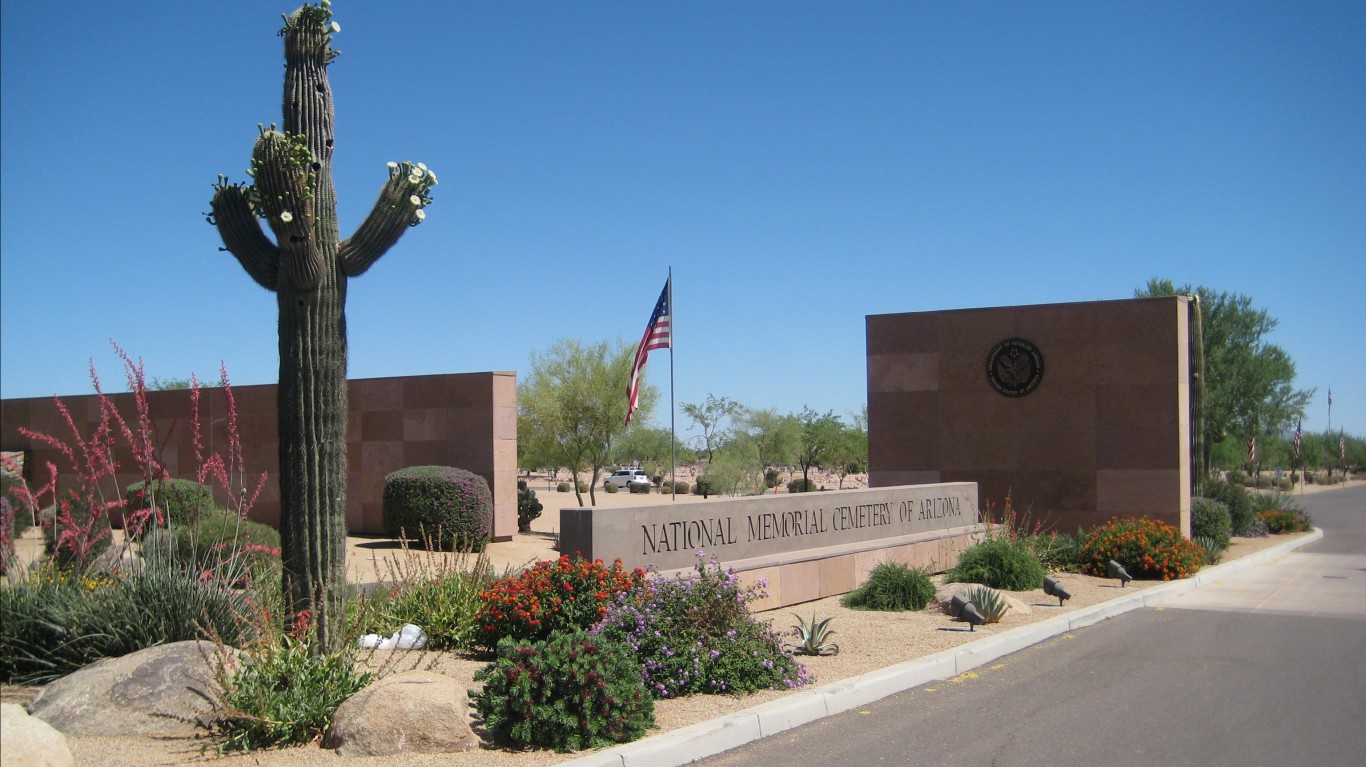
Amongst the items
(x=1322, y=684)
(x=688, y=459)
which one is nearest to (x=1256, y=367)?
(x=1322, y=684)

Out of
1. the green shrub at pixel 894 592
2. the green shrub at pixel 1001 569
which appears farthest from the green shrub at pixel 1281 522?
the green shrub at pixel 894 592

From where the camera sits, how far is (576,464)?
31.7 meters

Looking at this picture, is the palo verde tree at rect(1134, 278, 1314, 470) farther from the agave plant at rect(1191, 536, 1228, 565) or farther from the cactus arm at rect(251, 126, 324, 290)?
the cactus arm at rect(251, 126, 324, 290)

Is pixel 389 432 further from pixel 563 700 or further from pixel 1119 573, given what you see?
pixel 563 700

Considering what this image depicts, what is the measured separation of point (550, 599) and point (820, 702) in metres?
2.55

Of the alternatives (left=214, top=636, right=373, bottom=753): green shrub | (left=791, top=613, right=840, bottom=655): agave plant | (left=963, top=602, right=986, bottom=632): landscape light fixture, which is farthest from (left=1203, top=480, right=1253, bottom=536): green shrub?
(left=214, top=636, right=373, bottom=753): green shrub

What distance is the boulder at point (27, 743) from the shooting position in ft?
16.9

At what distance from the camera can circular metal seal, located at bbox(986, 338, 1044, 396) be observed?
2116cm

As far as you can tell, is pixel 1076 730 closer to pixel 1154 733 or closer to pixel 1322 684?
pixel 1154 733

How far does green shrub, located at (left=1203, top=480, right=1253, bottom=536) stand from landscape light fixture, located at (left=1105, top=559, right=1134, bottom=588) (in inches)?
427

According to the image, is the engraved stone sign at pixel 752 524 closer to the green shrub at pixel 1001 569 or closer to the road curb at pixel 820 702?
the green shrub at pixel 1001 569

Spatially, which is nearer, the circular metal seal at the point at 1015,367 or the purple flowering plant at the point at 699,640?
the purple flowering plant at the point at 699,640

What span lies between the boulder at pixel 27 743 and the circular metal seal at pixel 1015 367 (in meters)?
18.6

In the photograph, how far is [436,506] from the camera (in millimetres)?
19828
